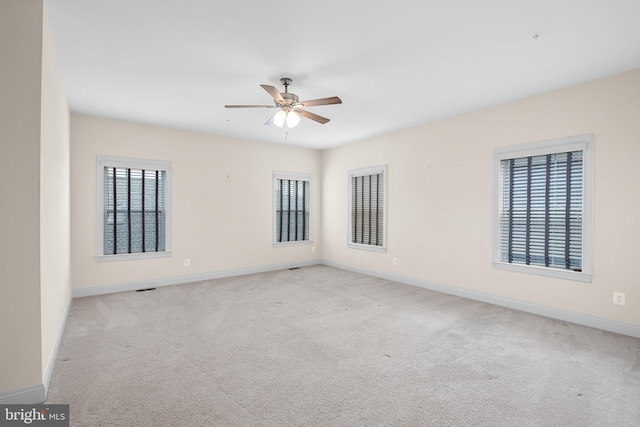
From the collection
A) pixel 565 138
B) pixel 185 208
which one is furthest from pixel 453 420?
pixel 185 208

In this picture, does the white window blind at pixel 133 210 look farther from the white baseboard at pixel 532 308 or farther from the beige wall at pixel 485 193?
the white baseboard at pixel 532 308

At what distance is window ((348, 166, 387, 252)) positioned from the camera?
6180mm

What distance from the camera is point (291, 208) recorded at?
7.15 metres

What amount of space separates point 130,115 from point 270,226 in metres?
3.17

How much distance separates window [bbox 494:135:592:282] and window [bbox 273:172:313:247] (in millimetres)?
4060

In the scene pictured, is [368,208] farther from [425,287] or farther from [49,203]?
[49,203]

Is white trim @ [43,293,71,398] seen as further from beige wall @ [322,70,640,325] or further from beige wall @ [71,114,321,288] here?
beige wall @ [322,70,640,325]

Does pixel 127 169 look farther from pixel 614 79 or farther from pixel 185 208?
pixel 614 79

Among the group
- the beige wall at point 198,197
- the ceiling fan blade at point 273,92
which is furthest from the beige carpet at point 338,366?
the ceiling fan blade at point 273,92

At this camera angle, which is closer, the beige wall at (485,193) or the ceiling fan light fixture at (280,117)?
the beige wall at (485,193)

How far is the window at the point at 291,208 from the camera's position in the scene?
6.93 meters

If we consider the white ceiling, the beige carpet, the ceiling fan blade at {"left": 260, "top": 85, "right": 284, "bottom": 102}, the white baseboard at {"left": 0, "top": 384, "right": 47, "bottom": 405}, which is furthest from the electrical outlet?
the white baseboard at {"left": 0, "top": 384, "right": 47, "bottom": 405}

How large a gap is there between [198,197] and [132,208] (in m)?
1.05
